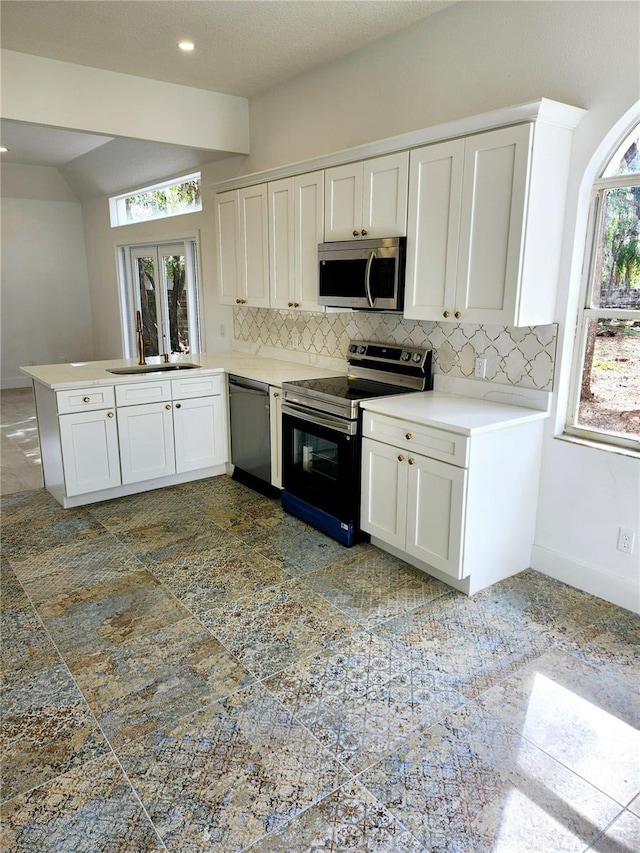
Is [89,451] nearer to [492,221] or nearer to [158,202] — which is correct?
[492,221]

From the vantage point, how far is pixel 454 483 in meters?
2.74

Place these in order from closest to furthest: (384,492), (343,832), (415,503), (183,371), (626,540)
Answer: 1. (343,832)
2. (626,540)
3. (415,503)
4. (384,492)
5. (183,371)

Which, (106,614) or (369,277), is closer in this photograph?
(106,614)

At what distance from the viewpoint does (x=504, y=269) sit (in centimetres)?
270

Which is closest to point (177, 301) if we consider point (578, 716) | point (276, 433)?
point (276, 433)

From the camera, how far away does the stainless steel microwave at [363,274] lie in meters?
3.20

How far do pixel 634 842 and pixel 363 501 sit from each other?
6.30 ft

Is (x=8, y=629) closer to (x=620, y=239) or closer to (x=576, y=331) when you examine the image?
(x=576, y=331)

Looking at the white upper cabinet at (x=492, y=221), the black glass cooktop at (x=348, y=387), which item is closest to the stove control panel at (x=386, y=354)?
the black glass cooktop at (x=348, y=387)

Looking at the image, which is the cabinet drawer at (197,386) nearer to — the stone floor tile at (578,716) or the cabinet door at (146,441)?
the cabinet door at (146,441)

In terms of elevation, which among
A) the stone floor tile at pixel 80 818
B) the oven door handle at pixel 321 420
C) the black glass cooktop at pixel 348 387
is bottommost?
the stone floor tile at pixel 80 818

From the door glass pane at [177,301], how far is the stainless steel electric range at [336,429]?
3074mm

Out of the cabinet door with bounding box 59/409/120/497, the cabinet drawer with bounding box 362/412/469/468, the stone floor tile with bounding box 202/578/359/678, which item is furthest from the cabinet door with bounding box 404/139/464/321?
the cabinet door with bounding box 59/409/120/497

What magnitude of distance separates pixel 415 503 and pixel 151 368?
2450 mm
